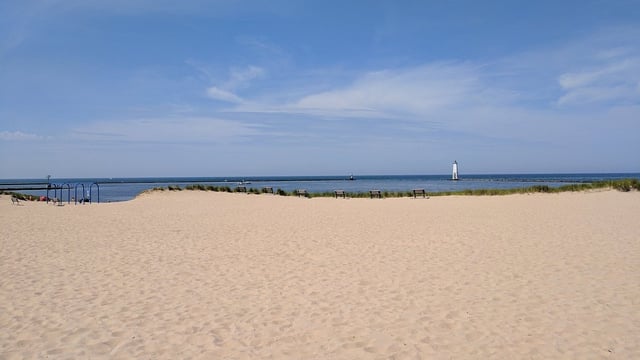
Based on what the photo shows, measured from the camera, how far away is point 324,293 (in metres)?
6.81

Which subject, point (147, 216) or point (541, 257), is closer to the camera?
point (541, 257)

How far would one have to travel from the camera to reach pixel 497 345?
4.76 m

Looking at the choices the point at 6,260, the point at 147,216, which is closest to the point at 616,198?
the point at 147,216

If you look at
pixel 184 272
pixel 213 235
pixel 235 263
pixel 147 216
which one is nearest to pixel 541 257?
pixel 235 263

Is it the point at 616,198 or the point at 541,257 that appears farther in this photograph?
the point at 616,198

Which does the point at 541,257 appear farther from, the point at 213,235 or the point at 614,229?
the point at 213,235

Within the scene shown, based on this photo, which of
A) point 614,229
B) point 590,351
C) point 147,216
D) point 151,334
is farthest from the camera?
point 147,216

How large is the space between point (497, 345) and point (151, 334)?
12.2ft

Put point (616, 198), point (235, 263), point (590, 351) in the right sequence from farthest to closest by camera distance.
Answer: point (616, 198)
point (235, 263)
point (590, 351)

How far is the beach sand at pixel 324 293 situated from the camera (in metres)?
4.83

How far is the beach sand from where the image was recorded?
483 cm

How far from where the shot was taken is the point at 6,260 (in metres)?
9.32

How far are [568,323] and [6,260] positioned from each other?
9.94 meters

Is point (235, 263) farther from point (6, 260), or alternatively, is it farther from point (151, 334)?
point (6, 260)
